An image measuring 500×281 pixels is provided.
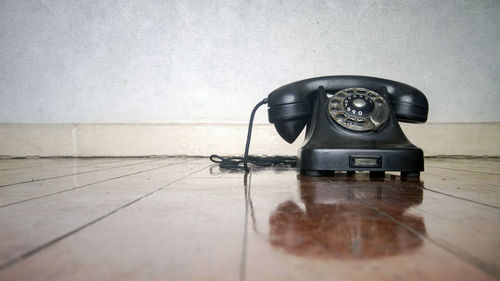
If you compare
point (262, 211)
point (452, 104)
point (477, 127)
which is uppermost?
point (452, 104)

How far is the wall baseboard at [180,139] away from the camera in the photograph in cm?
173

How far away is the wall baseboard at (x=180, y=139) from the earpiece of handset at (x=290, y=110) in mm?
593

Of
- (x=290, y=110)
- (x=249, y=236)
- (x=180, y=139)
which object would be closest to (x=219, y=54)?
(x=180, y=139)

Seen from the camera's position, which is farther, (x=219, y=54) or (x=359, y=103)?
(x=219, y=54)

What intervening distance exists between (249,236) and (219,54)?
1614 mm

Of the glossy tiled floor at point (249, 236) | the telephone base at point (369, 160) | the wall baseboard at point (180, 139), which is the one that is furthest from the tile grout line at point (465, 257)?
the wall baseboard at point (180, 139)

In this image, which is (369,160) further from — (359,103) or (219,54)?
(219,54)

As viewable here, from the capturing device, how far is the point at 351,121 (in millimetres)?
934

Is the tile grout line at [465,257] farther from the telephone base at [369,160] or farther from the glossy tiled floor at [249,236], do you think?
the telephone base at [369,160]

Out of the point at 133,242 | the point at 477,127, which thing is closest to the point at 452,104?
the point at 477,127

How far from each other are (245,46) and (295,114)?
0.86 meters

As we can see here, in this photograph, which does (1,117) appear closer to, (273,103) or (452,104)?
(273,103)

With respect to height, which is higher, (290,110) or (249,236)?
(290,110)

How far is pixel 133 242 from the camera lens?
0.89 feet
